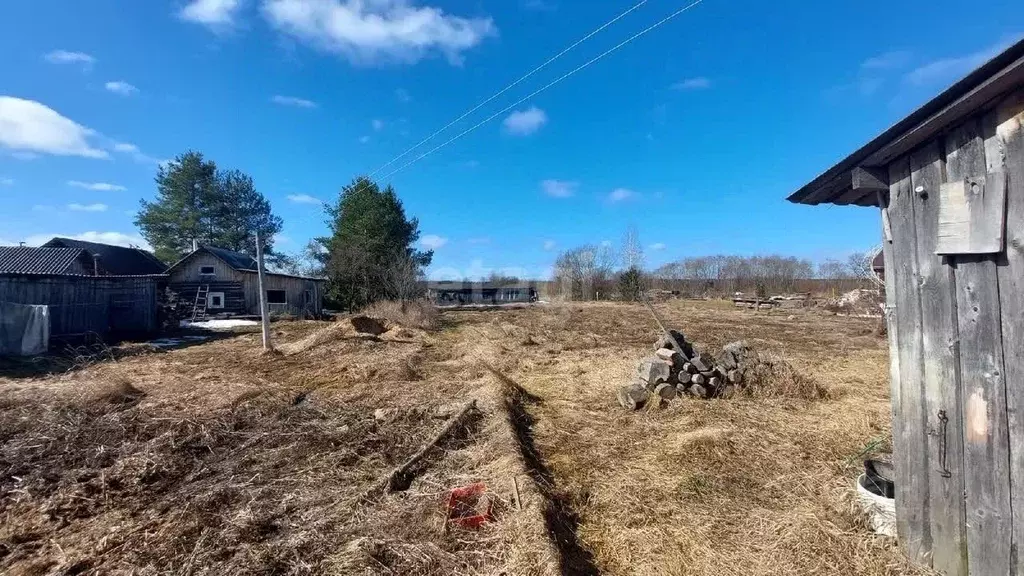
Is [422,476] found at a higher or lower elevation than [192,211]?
lower

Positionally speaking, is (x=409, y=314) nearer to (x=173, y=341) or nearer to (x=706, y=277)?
(x=173, y=341)

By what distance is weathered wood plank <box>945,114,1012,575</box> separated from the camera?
2297mm

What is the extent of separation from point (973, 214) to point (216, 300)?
28.5 metres

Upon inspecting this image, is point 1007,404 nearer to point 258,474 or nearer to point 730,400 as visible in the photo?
point 730,400

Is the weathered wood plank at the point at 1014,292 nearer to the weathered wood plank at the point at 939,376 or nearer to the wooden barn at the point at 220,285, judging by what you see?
the weathered wood plank at the point at 939,376

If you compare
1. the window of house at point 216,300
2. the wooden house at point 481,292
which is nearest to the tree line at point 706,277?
the wooden house at point 481,292

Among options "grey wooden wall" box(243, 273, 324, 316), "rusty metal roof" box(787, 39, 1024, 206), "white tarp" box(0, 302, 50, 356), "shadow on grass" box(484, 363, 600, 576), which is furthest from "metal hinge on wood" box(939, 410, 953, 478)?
"grey wooden wall" box(243, 273, 324, 316)

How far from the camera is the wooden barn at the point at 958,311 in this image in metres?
2.23

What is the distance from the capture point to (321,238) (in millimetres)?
30016

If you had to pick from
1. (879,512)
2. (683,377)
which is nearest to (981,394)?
(879,512)

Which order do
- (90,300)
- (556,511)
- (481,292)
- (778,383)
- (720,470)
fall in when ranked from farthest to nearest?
(481,292), (90,300), (778,383), (720,470), (556,511)

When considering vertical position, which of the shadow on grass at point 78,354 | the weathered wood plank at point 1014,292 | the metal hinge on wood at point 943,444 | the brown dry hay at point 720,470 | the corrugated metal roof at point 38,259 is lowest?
the brown dry hay at point 720,470

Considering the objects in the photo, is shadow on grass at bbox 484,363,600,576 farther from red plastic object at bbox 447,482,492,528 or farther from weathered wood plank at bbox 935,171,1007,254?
weathered wood plank at bbox 935,171,1007,254

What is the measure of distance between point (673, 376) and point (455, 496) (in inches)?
184
